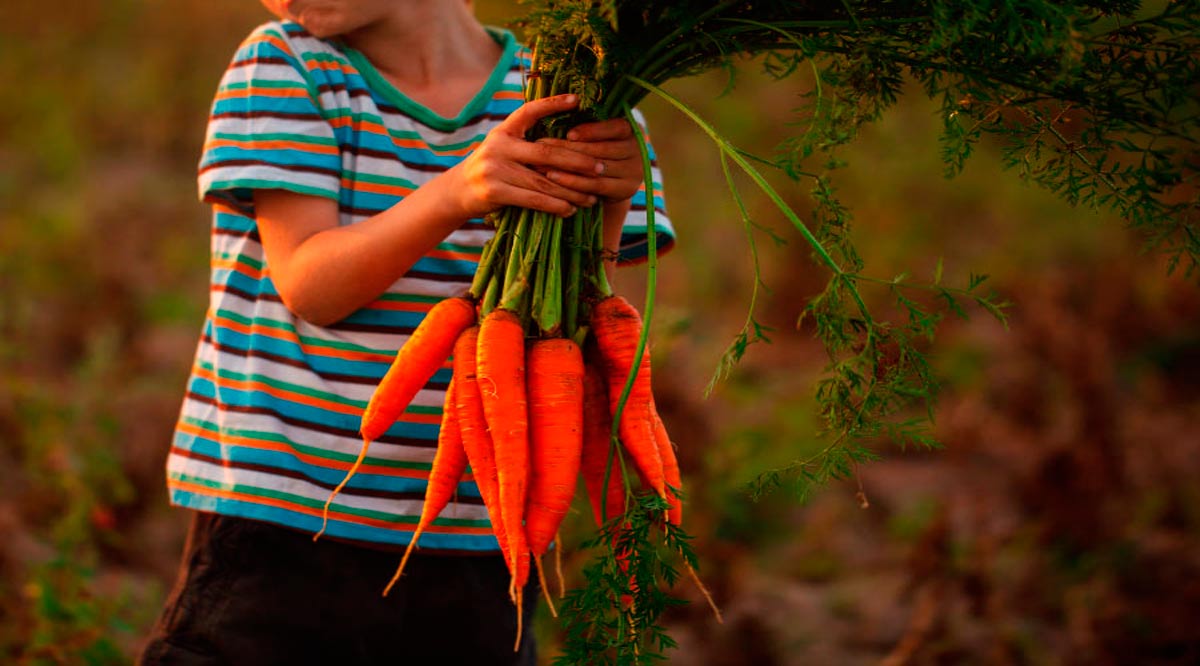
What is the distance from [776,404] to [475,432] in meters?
2.93

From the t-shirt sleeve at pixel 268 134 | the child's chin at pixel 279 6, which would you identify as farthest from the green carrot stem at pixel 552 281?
the child's chin at pixel 279 6

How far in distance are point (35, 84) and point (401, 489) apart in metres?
5.59

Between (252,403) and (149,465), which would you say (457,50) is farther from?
(149,465)

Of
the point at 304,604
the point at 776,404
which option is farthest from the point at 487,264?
Answer: the point at 776,404

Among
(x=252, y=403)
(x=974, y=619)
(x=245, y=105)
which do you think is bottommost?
(x=974, y=619)

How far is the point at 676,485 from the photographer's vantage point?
1477 millimetres

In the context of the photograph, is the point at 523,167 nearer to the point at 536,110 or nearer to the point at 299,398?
the point at 536,110

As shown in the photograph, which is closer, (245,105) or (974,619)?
(245,105)

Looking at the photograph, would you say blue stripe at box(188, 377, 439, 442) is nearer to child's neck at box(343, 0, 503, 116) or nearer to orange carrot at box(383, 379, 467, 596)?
orange carrot at box(383, 379, 467, 596)

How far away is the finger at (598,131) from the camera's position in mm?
1222

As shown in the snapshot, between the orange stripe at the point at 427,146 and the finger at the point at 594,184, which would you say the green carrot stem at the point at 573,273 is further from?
the orange stripe at the point at 427,146

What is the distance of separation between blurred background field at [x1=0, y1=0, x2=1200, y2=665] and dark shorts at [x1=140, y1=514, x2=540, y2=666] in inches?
21.0

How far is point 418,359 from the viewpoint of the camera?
135 centimetres

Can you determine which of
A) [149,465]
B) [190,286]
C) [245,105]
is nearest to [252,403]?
[245,105]
